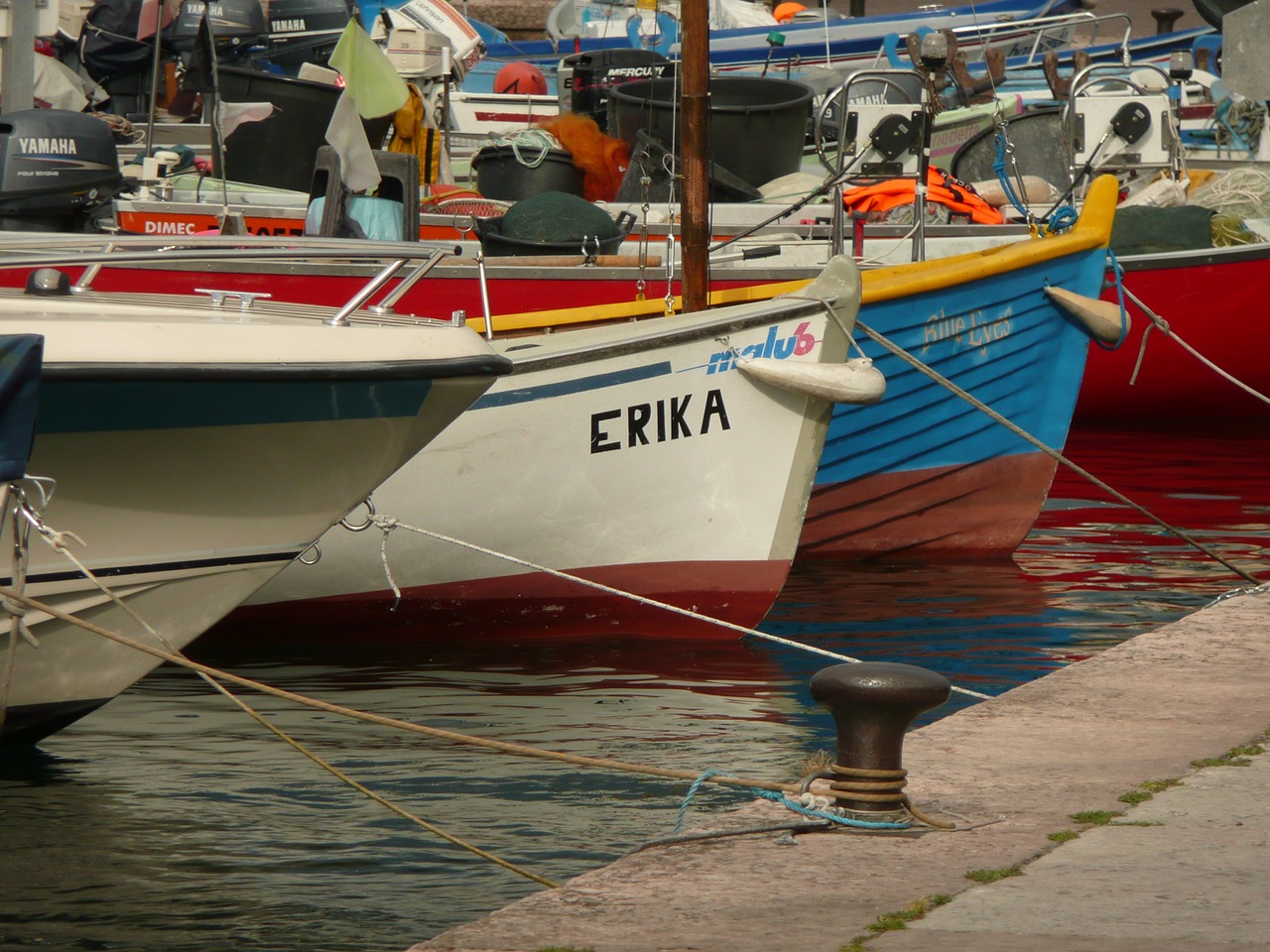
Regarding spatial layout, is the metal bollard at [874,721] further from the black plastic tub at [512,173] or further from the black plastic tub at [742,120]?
the black plastic tub at [742,120]

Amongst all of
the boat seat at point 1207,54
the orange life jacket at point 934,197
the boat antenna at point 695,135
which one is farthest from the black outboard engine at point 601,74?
the boat antenna at point 695,135

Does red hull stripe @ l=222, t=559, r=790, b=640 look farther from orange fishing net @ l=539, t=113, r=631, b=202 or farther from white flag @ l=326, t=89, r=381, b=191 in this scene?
orange fishing net @ l=539, t=113, r=631, b=202

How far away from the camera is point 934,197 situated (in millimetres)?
14078

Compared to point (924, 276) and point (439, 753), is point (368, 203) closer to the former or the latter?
point (924, 276)

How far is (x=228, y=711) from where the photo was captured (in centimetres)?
686

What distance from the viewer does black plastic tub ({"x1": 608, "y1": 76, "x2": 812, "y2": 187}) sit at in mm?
15680

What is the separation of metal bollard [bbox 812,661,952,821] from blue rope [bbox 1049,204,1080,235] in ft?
27.1

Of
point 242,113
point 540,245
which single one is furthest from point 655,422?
point 242,113

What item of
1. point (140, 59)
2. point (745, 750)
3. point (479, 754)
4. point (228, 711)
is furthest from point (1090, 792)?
point (140, 59)

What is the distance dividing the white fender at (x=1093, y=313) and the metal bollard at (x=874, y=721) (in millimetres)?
6372

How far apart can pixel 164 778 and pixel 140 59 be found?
1593 cm

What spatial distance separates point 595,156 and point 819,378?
8.67m

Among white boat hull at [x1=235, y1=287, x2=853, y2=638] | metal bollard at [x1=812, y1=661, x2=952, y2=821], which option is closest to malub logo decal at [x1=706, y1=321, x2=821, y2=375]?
white boat hull at [x1=235, y1=287, x2=853, y2=638]

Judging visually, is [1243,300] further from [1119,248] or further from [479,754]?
[479,754]
